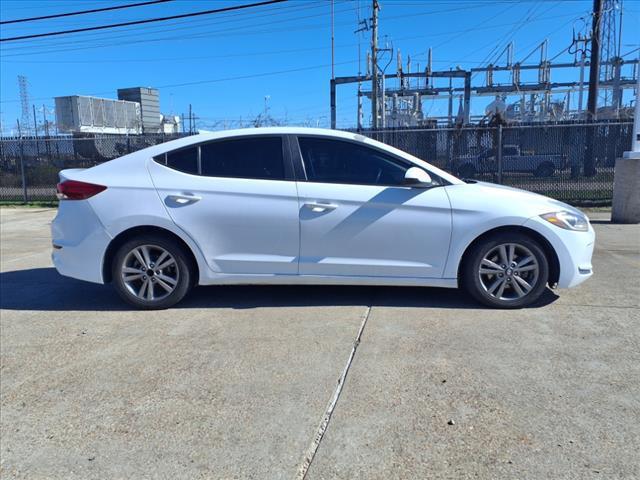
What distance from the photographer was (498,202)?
15.7 ft

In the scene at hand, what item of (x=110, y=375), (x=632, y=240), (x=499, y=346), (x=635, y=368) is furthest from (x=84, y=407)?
(x=632, y=240)

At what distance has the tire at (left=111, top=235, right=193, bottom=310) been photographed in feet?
16.2

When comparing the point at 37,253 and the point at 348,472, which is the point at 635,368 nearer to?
the point at 348,472

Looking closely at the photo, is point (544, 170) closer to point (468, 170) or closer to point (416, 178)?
point (468, 170)

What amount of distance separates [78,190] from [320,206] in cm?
223

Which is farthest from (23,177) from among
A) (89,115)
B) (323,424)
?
(89,115)

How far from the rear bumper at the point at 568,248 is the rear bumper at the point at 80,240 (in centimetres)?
384

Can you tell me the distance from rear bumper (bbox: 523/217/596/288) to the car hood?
12 centimetres

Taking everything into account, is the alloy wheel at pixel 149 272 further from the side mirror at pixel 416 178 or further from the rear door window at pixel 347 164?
the side mirror at pixel 416 178

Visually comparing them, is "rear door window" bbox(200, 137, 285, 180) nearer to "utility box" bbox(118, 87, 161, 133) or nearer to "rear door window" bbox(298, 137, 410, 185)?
"rear door window" bbox(298, 137, 410, 185)

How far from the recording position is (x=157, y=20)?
46.7 feet

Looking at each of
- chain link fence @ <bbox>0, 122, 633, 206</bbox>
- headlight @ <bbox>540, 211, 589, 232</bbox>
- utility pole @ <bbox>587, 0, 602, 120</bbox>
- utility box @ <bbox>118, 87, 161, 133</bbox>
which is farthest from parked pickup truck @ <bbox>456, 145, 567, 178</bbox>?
utility box @ <bbox>118, 87, 161, 133</bbox>

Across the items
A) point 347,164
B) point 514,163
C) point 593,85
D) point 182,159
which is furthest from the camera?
point 593,85

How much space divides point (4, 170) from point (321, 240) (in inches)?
596
